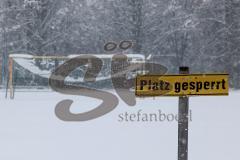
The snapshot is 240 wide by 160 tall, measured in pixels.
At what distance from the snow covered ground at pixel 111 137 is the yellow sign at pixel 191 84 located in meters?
1.97

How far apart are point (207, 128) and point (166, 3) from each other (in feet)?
73.2

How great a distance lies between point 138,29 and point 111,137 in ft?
71.6

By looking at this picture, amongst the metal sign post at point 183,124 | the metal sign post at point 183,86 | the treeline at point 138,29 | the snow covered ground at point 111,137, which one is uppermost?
the treeline at point 138,29

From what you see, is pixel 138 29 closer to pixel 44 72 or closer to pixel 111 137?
pixel 44 72

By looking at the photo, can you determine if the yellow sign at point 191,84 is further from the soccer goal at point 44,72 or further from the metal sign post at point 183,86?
the soccer goal at point 44,72

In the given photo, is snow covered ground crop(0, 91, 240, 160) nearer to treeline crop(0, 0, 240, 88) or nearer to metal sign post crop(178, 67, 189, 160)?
metal sign post crop(178, 67, 189, 160)

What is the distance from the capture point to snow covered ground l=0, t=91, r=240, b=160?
6.04 m

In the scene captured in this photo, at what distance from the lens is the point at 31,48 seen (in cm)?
2847

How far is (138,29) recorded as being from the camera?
29.0 meters

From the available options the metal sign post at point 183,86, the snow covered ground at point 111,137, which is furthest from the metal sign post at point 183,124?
the snow covered ground at point 111,137

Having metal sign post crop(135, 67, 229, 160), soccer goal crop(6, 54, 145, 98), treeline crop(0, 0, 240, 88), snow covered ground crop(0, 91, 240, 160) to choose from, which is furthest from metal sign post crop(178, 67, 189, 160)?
treeline crop(0, 0, 240, 88)

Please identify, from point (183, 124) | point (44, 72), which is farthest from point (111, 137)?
point (44, 72)

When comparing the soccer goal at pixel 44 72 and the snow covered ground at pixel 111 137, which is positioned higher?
the soccer goal at pixel 44 72

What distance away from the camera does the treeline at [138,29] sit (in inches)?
1093
